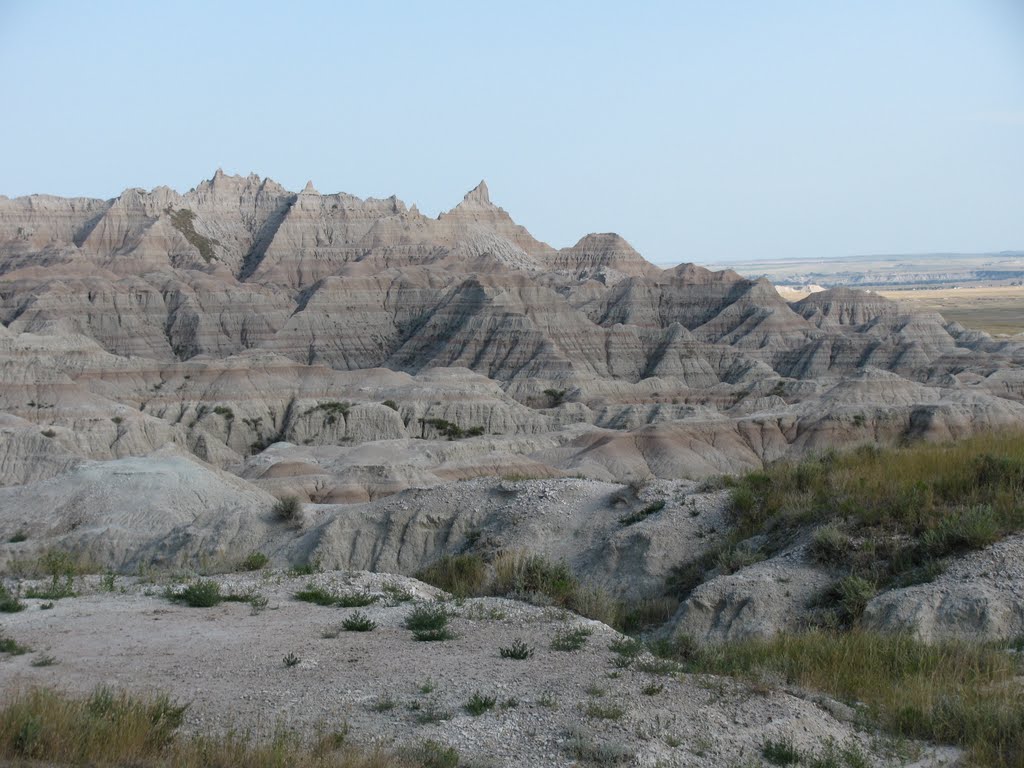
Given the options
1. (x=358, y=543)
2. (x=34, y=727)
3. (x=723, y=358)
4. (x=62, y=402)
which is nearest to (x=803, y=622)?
(x=34, y=727)

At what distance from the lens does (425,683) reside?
384 inches

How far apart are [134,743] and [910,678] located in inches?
263

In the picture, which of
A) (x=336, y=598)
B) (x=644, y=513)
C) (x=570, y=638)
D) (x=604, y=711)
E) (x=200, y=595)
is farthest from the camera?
(x=644, y=513)

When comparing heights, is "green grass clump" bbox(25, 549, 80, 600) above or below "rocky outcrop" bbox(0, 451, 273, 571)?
above

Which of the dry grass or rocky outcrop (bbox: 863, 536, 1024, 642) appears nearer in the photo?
the dry grass

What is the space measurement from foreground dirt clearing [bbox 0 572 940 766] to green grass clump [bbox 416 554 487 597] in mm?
3803

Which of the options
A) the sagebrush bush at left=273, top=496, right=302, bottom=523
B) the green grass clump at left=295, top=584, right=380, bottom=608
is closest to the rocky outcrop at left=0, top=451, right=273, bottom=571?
the sagebrush bush at left=273, top=496, right=302, bottom=523

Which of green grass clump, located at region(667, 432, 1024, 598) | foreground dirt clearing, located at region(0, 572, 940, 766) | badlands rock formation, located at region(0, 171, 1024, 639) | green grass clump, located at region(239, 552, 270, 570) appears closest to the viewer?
foreground dirt clearing, located at region(0, 572, 940, 766)

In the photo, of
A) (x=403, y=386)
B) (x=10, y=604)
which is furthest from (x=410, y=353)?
(x=10, y=604)

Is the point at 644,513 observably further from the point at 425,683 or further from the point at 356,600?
the point at 425,683

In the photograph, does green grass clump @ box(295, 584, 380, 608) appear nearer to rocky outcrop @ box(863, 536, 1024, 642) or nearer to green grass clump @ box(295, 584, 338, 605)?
green grass clump @ box(295, 584, 338, 605)

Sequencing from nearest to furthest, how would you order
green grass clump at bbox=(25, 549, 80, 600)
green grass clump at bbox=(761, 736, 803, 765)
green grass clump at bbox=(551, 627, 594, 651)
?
1. green grass clump at bbox=(761, 736, 803, 765)
2. green grass clump at bbox=(551, 627, 594, 651)
3. green grass clump at bbox=(25, 549, 80, 600)

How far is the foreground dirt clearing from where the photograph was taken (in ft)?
28.1

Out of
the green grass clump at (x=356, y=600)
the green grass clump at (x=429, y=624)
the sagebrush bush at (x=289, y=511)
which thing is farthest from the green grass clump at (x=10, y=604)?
the sagebrush bush at (x=289, y=511)
